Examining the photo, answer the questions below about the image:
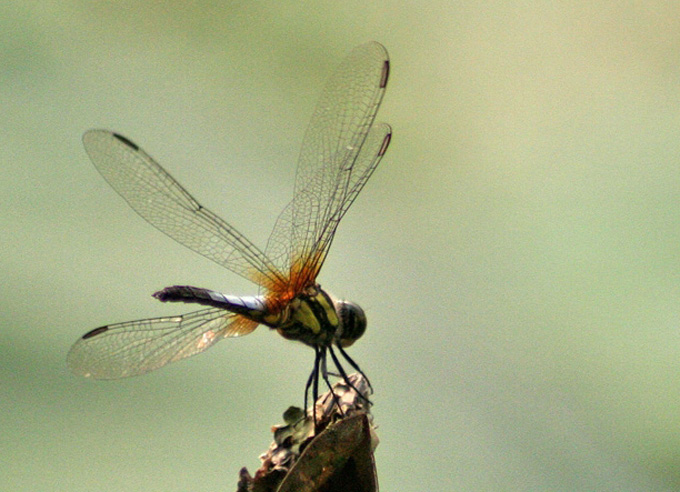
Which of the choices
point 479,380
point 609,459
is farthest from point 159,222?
point 609,459

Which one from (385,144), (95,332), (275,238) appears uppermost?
(385,144)

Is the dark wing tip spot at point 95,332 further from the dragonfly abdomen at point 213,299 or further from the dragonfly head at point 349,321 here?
the dragonfly head at point 349,321

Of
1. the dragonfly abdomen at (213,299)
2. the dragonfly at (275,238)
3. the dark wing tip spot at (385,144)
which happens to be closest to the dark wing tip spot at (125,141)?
the dragonfly at (275,238)

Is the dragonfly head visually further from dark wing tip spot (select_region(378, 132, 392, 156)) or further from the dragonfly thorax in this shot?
dark wing tip spot (select_region(378, 132, 392, 156))

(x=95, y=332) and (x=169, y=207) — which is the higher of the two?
(x=169, y=207)

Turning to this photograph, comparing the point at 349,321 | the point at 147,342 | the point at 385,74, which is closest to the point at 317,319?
the point at 349,321

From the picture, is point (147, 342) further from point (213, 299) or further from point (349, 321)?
point (349, 321)
